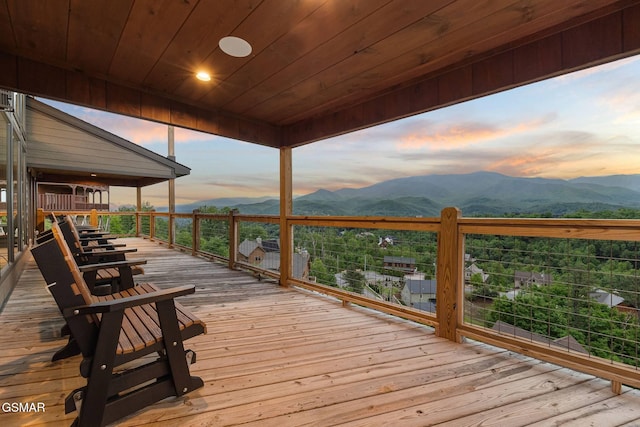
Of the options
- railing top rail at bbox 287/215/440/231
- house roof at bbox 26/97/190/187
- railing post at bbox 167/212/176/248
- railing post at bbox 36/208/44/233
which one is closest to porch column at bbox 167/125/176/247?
railing post at bbox 167/212/176/248

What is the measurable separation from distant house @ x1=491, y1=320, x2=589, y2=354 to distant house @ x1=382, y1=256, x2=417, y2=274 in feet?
2.70

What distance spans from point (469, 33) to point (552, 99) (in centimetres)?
864

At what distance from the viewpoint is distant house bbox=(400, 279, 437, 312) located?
2658mm

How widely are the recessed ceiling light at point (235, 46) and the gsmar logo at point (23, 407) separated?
2.43 meters

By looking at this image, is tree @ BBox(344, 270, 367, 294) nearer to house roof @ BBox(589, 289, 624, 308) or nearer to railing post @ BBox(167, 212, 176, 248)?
house roof @ BBox(589, 289, 624, 308)

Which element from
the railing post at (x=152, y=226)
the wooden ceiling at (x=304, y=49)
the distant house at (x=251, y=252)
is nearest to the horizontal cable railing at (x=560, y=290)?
the wooden ceiling at (x=304, y=49)

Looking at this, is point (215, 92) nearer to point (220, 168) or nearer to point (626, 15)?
point (626, 15)

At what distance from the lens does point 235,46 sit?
7.37ft

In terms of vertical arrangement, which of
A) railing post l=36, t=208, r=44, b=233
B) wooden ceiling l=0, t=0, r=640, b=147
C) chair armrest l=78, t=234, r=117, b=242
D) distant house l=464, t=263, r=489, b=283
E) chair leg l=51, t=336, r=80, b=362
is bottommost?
chair leg l=51, t=336, r=80, b=362

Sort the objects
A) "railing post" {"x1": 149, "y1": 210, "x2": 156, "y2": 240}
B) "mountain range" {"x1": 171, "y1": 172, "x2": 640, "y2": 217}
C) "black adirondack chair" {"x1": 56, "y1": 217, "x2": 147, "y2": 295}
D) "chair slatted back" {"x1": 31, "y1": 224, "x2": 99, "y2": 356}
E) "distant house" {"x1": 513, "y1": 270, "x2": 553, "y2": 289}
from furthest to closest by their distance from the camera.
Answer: "railing post" {"x1": 149, "y1": 210, "x2": 156, "y2": 240}, "mountain range" {"x1": 171, "y1": 172, "x2": 640, "y2": 217}, "black adirondack chair" {"x1": 56, "y1": 217, "x2": 147, "y2": 295}, "distant house" {"x1": 513, "y1": 270, "x2": 553, "y2": 289}, "chair slatted back" {"x1": 31, "y1": 224, "x2": 99, "y2": 356}

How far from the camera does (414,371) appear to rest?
6.46ft

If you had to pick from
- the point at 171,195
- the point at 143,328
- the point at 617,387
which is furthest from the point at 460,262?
the point at 171,195

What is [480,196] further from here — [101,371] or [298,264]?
[101,371]

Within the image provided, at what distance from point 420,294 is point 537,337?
A: 2.97 feet
